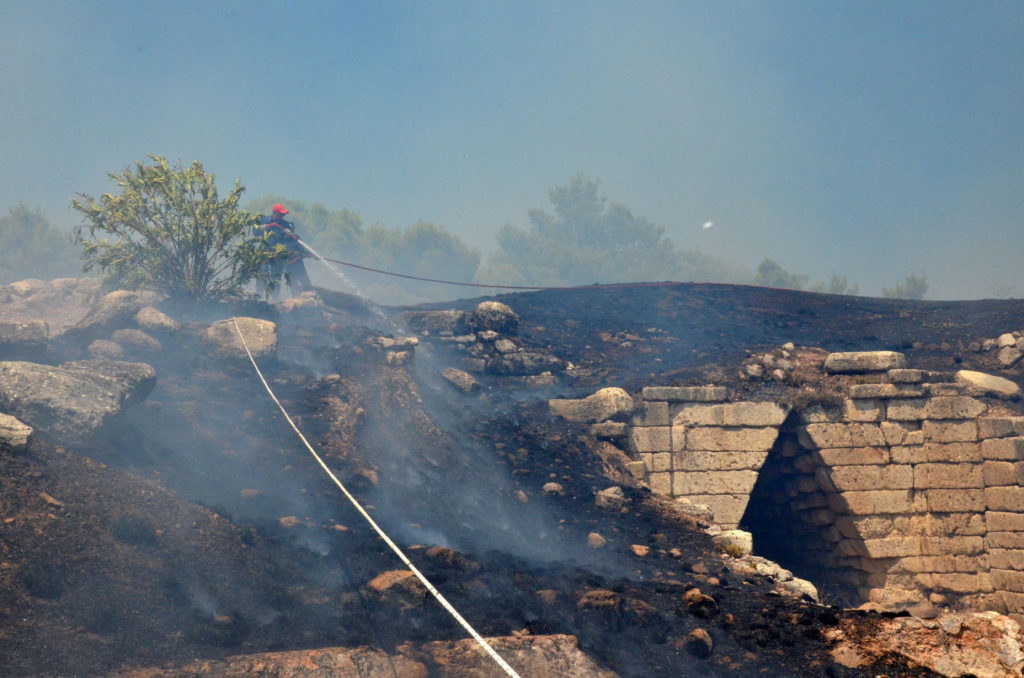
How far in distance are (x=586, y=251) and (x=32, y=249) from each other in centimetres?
3547

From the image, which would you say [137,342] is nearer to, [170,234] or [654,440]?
[170,234]

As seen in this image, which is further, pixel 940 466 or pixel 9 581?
pixel 940 466

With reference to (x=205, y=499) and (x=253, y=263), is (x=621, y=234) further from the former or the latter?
(x=205, y=499)

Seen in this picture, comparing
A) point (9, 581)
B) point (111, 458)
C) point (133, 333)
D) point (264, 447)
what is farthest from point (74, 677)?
point (133, 333)

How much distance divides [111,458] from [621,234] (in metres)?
47.6

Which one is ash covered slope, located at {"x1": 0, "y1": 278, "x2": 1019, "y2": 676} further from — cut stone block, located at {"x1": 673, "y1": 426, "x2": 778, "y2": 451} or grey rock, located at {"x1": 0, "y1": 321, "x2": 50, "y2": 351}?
cut stone block, located at {"x1": 673, "y1": 426, "x2": 778, "y2": 451}

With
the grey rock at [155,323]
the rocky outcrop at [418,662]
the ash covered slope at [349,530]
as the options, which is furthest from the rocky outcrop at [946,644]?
the grey rock at [155,323]

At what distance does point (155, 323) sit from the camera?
35.2ft

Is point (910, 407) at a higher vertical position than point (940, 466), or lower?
higher

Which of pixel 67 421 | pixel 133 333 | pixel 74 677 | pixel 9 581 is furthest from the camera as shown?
pixel 133 333

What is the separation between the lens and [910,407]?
10.3m

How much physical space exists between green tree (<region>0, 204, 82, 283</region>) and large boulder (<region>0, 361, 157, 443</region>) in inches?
1211

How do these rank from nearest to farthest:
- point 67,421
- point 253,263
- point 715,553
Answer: point 67,421
point 715,553
point 253,263

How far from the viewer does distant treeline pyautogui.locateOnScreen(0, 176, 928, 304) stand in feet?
126
